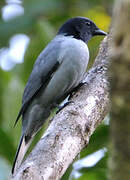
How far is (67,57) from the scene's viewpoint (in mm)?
3703

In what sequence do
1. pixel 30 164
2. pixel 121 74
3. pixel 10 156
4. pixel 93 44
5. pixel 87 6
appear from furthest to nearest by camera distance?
1. pixel 93 44
2. pixel 10 156
3. pixel 87 6
4. pixel 30 164
5. pixel 121 74

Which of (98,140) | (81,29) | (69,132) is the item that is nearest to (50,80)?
(98,140)

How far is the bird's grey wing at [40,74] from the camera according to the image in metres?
3.71

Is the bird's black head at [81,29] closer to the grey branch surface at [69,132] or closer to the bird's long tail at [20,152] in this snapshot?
the grey branch surface at [69,132]

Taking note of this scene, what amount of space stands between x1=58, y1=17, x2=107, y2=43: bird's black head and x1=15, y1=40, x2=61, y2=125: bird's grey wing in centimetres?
62

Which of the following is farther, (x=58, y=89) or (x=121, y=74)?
(x=58, y=89)

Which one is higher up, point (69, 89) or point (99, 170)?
point (69, 89)

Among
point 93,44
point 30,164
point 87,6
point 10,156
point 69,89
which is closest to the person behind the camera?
point 30,164

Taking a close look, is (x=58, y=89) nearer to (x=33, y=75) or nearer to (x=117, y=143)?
(x=33, y=75)

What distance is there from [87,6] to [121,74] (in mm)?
2148

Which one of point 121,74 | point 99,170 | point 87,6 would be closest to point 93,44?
point 87,6

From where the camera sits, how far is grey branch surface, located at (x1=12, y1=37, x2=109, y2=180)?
193cm

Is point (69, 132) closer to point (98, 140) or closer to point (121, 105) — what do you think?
point (98, 140)

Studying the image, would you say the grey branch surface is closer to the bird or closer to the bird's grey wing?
the bird
